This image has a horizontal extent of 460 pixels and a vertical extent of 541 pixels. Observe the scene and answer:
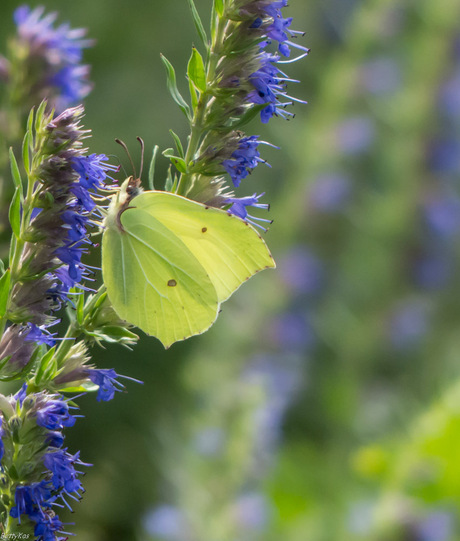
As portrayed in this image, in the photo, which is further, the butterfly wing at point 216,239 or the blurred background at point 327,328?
the blurred background at point 327,328

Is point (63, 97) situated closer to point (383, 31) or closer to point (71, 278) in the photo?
point (71, 278)

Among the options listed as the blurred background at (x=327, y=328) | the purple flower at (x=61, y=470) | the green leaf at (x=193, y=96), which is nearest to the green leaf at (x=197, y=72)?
the green leaf at (x=193, y=96)

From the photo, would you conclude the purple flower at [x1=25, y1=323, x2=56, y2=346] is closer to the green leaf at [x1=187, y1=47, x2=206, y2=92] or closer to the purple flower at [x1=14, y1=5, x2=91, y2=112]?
the green leaf at [x1=187, y1=47, x2=206, y2=92]

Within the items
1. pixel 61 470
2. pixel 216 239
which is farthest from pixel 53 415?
pixel 216 239

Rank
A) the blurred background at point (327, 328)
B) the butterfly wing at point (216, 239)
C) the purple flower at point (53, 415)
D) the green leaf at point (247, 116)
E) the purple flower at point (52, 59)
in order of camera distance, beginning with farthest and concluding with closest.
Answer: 1. the blurred background at point (327, 328)
2. the purple flower at point (52, 59)
3. the butterfly wing at point (216, 239)
4. the green leaf at point (247, 116)
5. the purple flower at point (53, 415)

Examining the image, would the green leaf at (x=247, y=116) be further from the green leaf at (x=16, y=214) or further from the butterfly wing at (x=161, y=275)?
the butterfly wing at (x=161, y=275)

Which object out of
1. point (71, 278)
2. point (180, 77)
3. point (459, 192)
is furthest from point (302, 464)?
point (71, 278)

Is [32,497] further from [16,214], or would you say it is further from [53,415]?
[16,214]
